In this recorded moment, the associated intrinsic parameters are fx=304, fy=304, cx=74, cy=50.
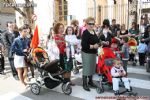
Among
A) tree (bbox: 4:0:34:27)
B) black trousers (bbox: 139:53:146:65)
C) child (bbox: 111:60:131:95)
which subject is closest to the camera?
Result: child (bbox: 111:60:131:95)

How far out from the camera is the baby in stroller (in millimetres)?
7754

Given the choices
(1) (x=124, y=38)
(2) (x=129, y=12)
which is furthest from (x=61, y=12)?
(1) (x=124, y=38)

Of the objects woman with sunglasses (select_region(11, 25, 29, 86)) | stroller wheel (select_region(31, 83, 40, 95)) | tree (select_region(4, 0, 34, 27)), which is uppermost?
tree (select_region(4, 0, 34, 27))

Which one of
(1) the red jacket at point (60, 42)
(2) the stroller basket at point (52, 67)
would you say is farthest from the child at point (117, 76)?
(1) the red jacket at point (60, 42)

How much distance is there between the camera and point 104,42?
785 centimetres

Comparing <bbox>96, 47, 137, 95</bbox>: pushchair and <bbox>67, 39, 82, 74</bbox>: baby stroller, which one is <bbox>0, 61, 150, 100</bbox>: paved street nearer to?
<bbox>96, 47, 137, 95</bbox>: pushchair

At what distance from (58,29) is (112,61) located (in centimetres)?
168

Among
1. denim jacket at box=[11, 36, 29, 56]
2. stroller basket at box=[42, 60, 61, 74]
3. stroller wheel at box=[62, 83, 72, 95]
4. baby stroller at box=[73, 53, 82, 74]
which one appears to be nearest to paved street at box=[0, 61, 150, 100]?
stroller wheel at box=[62, 83, 72, 95]

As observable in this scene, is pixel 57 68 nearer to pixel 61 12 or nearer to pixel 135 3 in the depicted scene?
pixel 135 3

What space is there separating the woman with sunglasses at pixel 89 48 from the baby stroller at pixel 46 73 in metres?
0.61

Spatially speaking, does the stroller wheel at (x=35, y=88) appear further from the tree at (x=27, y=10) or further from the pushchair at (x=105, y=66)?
the tree at (x=27, y=10)

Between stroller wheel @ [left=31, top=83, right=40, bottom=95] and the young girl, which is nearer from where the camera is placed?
stroller wheel @ [left=31, top=83, right=40, bottom=95]

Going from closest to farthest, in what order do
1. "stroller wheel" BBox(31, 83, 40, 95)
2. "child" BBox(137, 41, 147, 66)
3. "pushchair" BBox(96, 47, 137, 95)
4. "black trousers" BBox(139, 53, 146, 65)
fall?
1. "pushchair" BBox(96, 47, 137, 95)
2. "stroller wheel" BBox(31, 83, 40, 95)
3. "child" BBox(137, 41, 147, 66)
4. "black trousers" BBox(139, 53, 146, 65)

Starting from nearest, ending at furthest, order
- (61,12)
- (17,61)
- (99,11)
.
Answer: (17,61) → (99,11) → (61,12)
